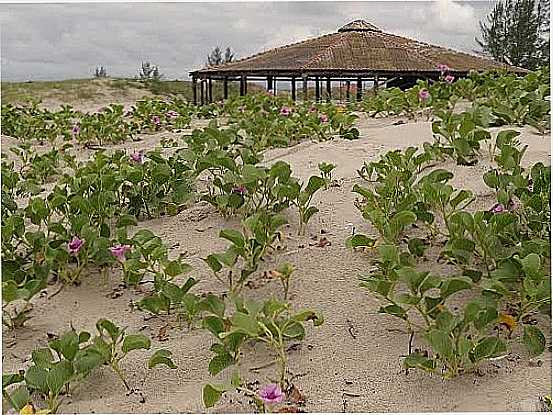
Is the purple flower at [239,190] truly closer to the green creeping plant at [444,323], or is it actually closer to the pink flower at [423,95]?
the green creeping plant at [444,323]

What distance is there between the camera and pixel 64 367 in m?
1.98

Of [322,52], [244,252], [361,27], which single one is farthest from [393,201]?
[361,27]

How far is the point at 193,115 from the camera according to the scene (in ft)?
28.9

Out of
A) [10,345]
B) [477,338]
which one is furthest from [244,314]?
[10,345]

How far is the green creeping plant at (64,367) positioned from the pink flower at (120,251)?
1.72 ft

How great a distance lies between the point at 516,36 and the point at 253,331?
1162 inches

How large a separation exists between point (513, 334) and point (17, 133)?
21.7 ft

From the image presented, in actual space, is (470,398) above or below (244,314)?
below

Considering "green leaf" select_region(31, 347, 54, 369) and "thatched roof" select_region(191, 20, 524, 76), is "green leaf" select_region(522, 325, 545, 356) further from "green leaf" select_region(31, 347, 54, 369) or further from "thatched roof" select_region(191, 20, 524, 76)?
"thatched roof" select_region(191, 20, 524, 76)

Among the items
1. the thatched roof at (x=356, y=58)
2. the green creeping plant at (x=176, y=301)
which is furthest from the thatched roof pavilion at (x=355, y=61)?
the green creeping plant at (x=176, y=301)

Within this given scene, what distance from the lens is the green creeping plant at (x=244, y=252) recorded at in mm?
2404

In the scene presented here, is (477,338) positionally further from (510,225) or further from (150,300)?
(150,300)

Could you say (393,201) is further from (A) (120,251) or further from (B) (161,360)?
(B) (161,360)

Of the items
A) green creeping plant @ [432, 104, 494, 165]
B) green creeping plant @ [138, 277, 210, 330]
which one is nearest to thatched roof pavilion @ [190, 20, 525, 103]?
green creeping plant @ [432, 104, 494, 165]
